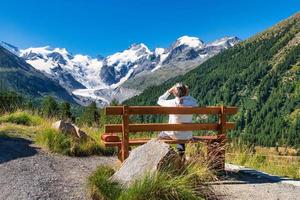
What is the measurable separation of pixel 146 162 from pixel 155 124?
261cm

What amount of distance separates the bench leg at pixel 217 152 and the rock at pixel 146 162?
6.77ft

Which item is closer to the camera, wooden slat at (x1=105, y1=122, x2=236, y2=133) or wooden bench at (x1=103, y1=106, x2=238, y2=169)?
wooden bench at (x1=103, y1=106, x2=238, y2=169)

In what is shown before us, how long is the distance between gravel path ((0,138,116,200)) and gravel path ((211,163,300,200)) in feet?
10.3

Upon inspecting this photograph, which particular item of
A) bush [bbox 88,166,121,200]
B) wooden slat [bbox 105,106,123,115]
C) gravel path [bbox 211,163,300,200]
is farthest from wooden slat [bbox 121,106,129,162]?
gravel path [bbox 211,163,300,200]

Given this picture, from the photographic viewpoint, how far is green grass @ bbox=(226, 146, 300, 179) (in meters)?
15.6

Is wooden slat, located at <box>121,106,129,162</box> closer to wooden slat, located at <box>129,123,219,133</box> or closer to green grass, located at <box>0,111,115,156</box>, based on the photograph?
wooden slat, located at <box>129,123,219,133</box>

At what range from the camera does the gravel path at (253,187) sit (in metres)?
10.5

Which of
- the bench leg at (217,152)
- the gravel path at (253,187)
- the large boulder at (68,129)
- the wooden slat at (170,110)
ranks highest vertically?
the wooden slat at (170,110)

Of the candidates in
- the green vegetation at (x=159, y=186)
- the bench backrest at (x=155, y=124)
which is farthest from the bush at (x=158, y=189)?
the bench backrest at (x=155, y=124)

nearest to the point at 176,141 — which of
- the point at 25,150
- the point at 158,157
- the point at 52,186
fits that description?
the point at 158,157

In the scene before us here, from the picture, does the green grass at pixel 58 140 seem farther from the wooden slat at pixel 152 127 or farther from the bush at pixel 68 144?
the wooden slat at pixel 152 127

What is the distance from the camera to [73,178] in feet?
38.0

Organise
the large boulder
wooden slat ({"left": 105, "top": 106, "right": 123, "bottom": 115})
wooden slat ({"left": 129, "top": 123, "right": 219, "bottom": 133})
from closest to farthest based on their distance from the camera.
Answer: wooden slat ({"left": 105, "top": 106, "right": 123, "bottom": 115}), wooden slat ({"left": 129, "top": 123, "right": 219, "bottom": 133}), the large boulder

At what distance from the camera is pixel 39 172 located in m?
11.9
